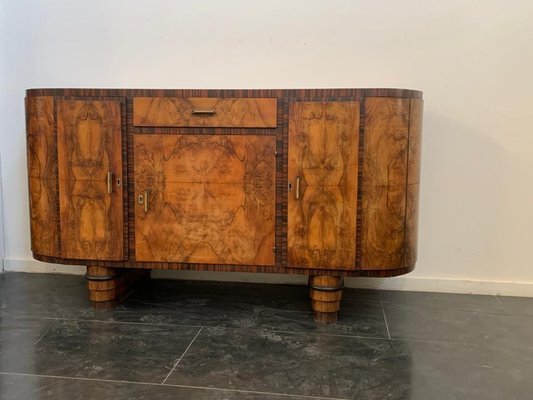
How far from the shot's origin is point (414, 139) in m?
1.79

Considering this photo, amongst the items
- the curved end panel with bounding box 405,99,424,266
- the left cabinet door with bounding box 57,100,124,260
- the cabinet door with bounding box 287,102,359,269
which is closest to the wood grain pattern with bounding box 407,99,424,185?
the curved end panel with bounding box 405,99,424,266

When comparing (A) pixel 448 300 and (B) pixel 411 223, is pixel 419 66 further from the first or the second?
(A) pixel 448 300

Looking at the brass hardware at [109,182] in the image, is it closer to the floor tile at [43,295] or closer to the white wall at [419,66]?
the floor tile at [43,295]

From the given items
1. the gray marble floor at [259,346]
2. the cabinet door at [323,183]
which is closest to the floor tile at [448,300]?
the gray marble floor at [259,346]

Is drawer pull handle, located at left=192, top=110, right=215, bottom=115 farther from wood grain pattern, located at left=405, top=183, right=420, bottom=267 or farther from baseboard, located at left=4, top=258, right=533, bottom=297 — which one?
baseboard, located at left=4, top=258, right=533, bottom=297

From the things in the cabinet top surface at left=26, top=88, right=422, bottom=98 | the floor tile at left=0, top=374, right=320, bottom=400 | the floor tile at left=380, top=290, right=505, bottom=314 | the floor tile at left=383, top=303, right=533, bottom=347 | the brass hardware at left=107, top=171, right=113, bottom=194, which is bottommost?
the floor tile at left=0, top=374, right=320, bottom=400

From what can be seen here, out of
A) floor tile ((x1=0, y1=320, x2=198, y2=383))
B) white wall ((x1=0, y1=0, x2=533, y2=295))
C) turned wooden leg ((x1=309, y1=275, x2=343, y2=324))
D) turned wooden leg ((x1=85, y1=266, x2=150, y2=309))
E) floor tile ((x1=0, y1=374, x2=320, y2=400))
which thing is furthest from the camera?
white wall ((x1=0, y1=0, x2=533, y2=295))

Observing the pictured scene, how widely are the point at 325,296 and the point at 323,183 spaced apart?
0.41 meters

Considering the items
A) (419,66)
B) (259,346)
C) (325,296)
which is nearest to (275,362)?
(259,346)

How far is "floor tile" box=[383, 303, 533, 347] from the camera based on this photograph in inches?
Answer: 68.6

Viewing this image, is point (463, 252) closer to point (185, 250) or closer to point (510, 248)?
point (510, 248)

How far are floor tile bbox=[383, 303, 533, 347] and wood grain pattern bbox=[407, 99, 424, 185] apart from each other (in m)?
0.52

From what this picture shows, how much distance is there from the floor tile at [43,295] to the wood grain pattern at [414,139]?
1.33 metres

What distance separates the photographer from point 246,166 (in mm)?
1811
